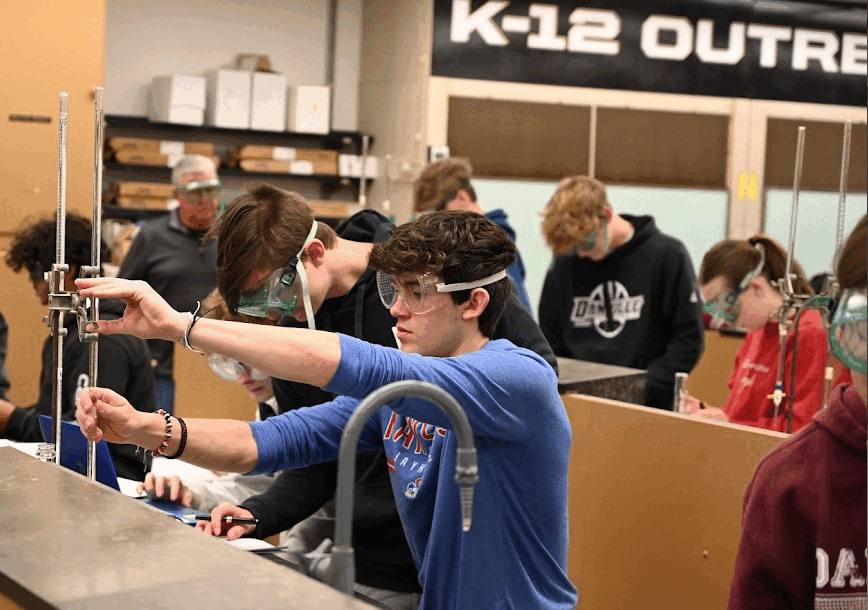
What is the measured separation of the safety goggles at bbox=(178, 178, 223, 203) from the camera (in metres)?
5.51

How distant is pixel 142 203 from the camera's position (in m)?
7.84

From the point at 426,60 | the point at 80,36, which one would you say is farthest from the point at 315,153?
the point at 80,36

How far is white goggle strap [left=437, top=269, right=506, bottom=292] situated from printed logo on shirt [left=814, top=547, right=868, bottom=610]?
2.43ft

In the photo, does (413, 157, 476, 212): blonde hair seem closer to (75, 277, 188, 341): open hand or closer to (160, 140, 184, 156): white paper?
(75, 277, 188, 341): open hand

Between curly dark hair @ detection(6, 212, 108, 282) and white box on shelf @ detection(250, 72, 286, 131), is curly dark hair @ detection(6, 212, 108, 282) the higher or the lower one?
the lower one

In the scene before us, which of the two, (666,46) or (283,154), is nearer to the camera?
(283,154)

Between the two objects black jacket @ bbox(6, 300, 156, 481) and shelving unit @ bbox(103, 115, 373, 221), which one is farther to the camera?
shelving unit @ bbox(103, 115, 373, 221)

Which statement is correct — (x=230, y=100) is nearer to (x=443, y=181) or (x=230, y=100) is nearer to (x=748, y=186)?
(x=443, y=181)

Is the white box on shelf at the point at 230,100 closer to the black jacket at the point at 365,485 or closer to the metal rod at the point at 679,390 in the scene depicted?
the metal rod at the point at 679,390

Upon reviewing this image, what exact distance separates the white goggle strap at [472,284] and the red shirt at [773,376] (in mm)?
1728

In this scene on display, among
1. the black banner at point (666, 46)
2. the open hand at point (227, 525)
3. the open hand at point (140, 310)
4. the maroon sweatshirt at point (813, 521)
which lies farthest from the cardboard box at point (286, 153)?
the maroon sweatshirt at point (813, 521)

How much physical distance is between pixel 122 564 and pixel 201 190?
4215mm

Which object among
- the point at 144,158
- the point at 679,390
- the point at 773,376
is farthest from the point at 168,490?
the point at 144,158

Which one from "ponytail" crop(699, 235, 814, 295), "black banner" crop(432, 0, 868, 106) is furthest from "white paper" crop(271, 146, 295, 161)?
"ponytail" crop(699, 235, 814, 295)
